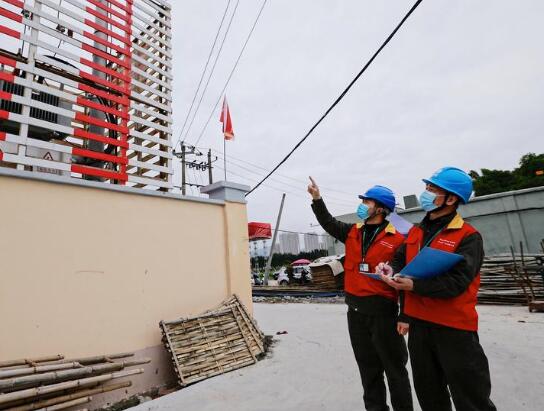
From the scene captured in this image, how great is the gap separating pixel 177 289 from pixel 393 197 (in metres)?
2.81

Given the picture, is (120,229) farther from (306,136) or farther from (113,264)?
(306,136)

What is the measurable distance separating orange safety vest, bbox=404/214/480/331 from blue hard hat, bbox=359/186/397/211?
2.25 ft

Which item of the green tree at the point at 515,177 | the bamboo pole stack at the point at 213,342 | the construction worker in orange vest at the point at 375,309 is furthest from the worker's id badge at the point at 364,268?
the green tree at the point at 515,177

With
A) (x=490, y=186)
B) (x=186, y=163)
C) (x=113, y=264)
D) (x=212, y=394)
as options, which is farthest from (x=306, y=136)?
(x=490, y=186)

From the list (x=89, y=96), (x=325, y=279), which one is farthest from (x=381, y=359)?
(x=325, y=279)

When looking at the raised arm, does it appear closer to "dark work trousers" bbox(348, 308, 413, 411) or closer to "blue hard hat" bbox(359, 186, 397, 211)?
"blue hard hat" bbox(359, 186, 397, 211)

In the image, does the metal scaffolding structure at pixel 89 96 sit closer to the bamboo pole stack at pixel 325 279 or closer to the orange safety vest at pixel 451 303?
the orange safety vest at pixel 451 303

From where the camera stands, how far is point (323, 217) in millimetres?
2977

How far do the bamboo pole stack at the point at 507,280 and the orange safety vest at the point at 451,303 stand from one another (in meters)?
7.82

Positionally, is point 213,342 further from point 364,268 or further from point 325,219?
point 364,268

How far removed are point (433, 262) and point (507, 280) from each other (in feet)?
29.8

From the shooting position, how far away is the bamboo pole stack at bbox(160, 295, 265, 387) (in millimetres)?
3572

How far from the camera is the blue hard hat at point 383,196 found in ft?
8.77

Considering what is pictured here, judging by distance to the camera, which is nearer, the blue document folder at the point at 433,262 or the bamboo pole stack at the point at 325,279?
the blue document folder at the point at 433,262
